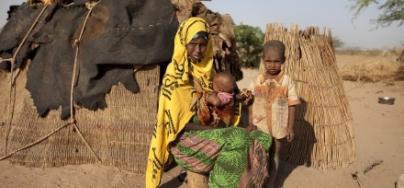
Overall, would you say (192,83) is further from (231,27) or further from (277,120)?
(231,27)

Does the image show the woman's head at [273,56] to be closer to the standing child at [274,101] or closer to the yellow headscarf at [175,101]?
the standing child at [274,101]

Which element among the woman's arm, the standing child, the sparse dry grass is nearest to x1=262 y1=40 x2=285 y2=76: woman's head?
the standing child

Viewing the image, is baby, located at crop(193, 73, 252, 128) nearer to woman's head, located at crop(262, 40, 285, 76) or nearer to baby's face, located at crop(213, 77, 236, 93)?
baby's face, located at crop(213, 77, 236, 93)

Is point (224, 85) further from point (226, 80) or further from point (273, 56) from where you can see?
point (273, 56)

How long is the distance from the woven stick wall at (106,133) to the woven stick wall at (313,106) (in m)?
1.53

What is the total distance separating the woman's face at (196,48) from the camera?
3452 millimetres

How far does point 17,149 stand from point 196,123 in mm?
2216

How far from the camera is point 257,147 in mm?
3371

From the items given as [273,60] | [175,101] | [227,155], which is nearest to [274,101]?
[273,60]

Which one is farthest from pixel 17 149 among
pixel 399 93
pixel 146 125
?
pixel 399 93

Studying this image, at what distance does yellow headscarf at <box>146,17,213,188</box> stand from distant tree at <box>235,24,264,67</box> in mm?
11645

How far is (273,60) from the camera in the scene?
141 inches

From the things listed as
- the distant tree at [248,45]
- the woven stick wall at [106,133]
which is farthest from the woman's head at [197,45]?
the distant tree at [248,45]

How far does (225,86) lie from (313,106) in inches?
63.2
